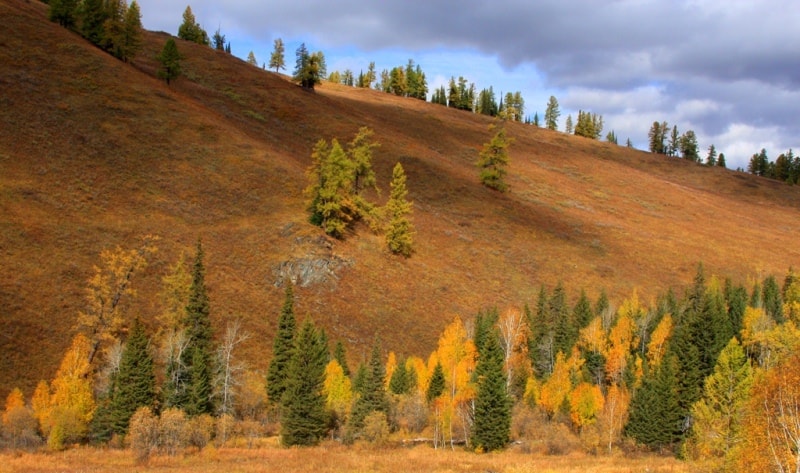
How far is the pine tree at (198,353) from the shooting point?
41659mm

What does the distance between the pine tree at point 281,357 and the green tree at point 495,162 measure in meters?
71.0

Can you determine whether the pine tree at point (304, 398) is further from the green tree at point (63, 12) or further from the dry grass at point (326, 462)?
the green tree at point (63, 12)

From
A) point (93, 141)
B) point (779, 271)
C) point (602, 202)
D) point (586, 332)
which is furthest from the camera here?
point (602, 202)

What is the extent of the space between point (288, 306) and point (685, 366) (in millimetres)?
33009

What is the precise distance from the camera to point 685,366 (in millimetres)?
48031

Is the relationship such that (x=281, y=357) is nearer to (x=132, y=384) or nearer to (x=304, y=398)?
(x=304, y=398)

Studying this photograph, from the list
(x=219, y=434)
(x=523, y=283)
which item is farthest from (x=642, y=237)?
(x=219, y=434)

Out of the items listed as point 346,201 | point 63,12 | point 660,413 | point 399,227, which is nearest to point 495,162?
point 399,227

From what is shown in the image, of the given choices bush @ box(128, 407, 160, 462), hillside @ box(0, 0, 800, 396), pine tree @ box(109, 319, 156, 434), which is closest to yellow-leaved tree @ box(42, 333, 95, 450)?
pine tree @ box(109, 319, 156, 434)

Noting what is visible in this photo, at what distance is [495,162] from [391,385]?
232ft

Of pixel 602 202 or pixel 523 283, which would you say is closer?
pixel 523 283

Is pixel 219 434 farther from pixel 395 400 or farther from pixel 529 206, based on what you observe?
pixel 529 206

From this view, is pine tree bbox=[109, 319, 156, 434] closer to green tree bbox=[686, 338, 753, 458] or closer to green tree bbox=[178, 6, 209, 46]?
green tree bbox=[686, 338, 753, 458]

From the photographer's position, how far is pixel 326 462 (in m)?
35.8
